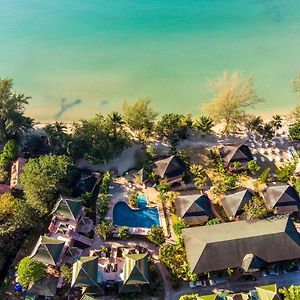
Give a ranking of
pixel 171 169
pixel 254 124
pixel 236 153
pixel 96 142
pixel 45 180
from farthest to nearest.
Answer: pixel 254 124 → pixel 236 153 → pixel 96 142 → pixel 171 169 → pixel 45 180

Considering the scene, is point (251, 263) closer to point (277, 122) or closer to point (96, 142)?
point (96, 142)

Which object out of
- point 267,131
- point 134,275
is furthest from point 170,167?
point 267,131

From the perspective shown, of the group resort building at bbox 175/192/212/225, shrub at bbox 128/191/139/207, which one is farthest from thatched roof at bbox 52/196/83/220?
resort building at bbox 175/192/212/225

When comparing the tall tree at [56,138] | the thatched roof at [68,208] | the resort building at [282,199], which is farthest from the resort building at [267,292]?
the tall tree at [56,138]

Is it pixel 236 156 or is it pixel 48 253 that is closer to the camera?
pixel 48 253

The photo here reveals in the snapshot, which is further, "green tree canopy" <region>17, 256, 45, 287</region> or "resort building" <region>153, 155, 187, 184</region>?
"resort building" <region>153, 155, 187, 184</region>

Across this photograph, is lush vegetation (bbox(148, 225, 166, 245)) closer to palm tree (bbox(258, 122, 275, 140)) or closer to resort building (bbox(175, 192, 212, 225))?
resort building (bbox(175, 192, 212, 225))

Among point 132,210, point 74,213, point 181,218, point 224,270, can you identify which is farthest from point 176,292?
point 74,213
